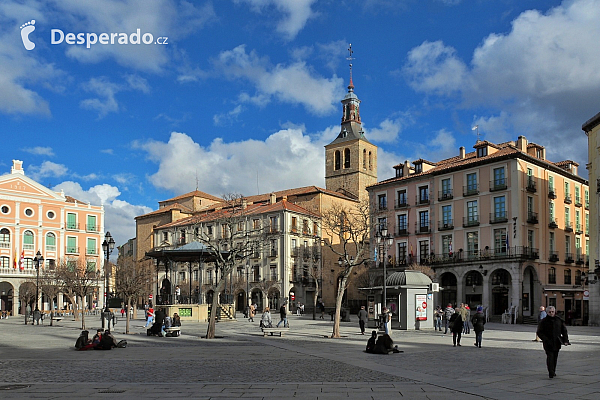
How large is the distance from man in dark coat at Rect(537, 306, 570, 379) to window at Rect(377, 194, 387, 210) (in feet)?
151

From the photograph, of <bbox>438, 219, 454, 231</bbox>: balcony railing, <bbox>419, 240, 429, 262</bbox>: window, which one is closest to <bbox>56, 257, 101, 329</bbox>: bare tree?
<bbox>419, 240, 429, 262</bbox>: window

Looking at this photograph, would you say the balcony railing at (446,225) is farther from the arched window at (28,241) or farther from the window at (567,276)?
the arched window at (28,241)

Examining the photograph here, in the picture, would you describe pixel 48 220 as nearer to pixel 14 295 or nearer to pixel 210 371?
pixel 14 295

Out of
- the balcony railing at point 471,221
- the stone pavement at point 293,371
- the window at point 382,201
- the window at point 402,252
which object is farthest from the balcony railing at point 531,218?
the stone pavement at point 293,371

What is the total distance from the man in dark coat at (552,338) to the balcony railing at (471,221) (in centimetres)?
3853

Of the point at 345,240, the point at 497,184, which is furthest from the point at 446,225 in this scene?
the point at 345,240

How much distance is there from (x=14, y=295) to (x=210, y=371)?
178 feet

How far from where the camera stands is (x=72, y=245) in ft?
228

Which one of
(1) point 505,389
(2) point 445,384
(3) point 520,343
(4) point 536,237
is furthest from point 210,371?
(4) point 536,237

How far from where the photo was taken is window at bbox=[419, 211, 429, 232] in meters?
55.1

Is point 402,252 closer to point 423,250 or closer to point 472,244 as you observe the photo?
point 423,250

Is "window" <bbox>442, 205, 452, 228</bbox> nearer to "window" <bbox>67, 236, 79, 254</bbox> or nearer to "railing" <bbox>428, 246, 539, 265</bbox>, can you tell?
"railing" <bbox>428, 246, 539, 265</bbox>

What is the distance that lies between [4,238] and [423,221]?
42.9 meters

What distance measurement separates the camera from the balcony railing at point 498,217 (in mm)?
48653
